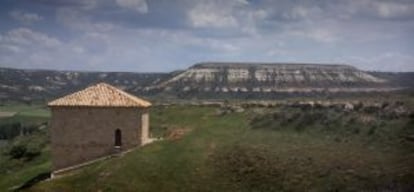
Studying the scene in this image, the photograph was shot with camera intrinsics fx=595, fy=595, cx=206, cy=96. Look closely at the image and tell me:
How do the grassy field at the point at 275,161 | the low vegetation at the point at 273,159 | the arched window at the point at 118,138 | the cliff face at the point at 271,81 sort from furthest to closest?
the cliff face at the point at 271,81 < the arched window at the point at 118,138 < the low vegetation at the point at 273,159 < the grassy field at the point at 275,161

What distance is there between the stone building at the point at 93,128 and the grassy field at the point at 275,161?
2.39 meters

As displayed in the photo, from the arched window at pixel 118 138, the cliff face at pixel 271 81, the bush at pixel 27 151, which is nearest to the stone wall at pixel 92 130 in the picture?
the arched window at pixel 118 138

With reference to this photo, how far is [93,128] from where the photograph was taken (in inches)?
1724

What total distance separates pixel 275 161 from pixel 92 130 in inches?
582

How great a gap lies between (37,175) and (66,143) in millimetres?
4124

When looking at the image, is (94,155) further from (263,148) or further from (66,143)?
(263,148)

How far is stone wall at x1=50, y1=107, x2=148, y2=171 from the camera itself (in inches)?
1722

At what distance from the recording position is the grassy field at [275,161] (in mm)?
31891

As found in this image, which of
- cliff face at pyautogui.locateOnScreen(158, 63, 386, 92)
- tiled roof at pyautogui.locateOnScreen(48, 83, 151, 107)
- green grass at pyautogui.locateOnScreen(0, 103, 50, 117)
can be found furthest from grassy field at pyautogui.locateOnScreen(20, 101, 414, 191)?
cliff face at pyautogui.locateOnScreen(158, 63, 386, 92)

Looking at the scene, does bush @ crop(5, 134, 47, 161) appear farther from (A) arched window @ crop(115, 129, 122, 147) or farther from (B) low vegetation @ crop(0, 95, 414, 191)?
(A) arched window @ crop(115, 129, 122, 147)

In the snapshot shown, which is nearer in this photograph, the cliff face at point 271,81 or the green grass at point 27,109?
the green grass at point 27,109

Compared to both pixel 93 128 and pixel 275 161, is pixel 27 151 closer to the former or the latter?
pixel 93 128

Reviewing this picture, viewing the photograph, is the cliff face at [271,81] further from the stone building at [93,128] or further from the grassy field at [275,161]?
the stone building at [93,128]

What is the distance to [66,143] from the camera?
144 feet
